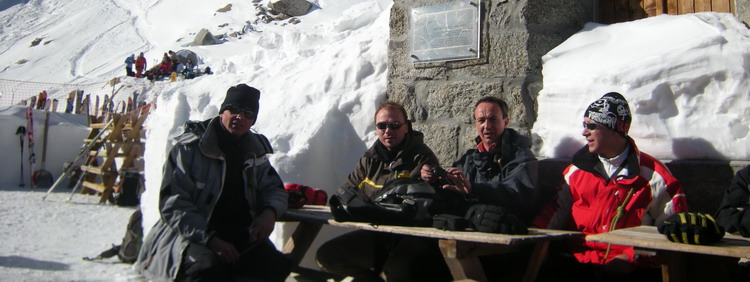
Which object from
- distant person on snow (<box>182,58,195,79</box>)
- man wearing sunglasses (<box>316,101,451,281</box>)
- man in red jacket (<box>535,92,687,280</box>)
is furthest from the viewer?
distant person on snow (<box>182,58,195,79</box>)

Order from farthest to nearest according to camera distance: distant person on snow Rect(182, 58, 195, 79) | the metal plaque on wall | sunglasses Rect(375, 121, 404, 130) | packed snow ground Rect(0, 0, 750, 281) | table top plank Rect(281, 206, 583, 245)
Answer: distant person on snow Rect(182, 58, 195, 79)
the metal plaque on wall
sunglasses Rect(375, 121, 404, 130)
packed snow ground Rect(0, 0, 750, 281)
table top plank Rect(281, 206, 583, 245)

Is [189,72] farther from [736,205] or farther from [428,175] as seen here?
[736,205]

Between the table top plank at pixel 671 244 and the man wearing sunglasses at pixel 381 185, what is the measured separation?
1.06 m

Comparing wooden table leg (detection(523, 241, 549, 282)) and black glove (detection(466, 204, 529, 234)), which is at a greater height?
black glove (detection(466, 204, 529, 234))

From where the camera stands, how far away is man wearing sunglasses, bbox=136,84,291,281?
117 inches

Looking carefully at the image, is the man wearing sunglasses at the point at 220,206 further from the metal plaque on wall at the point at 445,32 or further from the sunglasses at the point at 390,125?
the metal plaque on wall at the point at 445,32

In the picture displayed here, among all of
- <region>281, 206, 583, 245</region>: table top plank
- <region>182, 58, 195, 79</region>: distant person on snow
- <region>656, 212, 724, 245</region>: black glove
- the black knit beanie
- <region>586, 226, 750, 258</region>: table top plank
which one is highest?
<region>182, 58, 195, 79</region>: distant person on snow

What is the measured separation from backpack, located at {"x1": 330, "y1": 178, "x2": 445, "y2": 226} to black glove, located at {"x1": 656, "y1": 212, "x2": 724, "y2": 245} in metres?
1.08

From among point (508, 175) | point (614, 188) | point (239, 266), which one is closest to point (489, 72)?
point (508, 175)

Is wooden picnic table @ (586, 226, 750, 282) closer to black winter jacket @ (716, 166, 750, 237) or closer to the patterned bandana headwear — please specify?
black winter jacket @ (716, 166, 750, 237)

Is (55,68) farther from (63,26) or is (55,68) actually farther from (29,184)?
(29,184)

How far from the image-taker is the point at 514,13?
390 cm

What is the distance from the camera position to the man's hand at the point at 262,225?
319 centimetres

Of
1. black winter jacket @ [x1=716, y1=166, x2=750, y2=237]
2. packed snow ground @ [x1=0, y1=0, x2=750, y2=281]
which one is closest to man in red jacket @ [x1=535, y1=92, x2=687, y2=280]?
black winter jacket @ [x1=716, y1=166, x2=750, y2=237]
